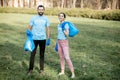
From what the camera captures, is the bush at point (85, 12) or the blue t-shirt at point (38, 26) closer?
the blue t-shirt at point (38, 26)

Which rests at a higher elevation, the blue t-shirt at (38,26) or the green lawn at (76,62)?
the blue t-shirt at (38,26)

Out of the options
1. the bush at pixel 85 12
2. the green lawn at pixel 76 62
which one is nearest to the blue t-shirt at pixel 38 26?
the green lawn at pixel 76 62

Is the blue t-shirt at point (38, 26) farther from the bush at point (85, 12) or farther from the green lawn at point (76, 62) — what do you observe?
the bush at point (85, 12)

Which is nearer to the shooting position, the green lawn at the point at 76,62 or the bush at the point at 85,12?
the green lawn at the point at 76,62

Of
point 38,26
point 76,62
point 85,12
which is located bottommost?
point 76,62

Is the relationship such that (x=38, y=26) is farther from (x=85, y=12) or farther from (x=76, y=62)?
(x=85, y=12)

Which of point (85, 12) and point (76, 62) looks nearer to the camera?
point (76, 62)

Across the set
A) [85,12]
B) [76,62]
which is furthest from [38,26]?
[85,12]

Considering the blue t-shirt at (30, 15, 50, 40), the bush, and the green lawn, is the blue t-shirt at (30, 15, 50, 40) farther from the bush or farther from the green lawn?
the bush

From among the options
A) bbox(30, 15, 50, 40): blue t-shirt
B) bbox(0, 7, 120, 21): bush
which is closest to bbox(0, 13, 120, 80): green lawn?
bbox(30, 15, 50, 40): blue t-shirt

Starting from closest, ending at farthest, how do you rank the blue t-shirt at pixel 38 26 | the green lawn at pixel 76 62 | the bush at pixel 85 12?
the blue t-shirt at pixel 38 26 < the green lawn at pixel 76 62 < the bush at pixel 85 12

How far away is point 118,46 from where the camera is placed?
44.0 ft

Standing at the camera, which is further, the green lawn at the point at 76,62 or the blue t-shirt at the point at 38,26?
the green lawn at the point at 76,62

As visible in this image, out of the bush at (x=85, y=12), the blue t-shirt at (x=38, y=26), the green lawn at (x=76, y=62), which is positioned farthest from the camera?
the bush at (x=85, y=12)
